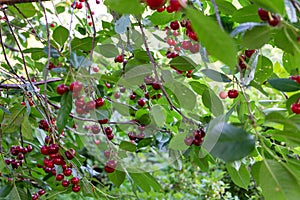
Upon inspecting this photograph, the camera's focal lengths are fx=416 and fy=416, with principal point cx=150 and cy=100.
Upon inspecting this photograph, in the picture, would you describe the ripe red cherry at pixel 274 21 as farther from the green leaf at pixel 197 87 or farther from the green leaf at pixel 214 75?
the green leaf at pixel 197 87

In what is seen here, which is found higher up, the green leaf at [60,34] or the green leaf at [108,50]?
the green leaf at [60,34]

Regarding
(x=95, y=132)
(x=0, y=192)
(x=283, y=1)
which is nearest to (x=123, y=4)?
(x=283, y=1)

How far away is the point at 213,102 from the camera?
870mm

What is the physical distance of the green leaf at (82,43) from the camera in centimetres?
92

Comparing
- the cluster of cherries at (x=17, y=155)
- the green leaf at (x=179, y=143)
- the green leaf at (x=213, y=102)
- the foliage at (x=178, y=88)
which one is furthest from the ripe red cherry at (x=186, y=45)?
the cluster of cherries at (x=17, y=155)

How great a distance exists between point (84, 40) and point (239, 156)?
523 mm

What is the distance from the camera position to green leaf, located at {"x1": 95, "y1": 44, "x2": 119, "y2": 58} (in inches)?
39.2

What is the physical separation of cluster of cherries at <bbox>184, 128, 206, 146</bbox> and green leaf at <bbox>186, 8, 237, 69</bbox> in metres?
0.49

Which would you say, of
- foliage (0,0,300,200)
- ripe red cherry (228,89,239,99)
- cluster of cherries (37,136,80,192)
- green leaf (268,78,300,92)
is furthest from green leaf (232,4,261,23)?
cluster of cherries (37,136,80,192)

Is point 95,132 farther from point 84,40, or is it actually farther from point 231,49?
point 231,49

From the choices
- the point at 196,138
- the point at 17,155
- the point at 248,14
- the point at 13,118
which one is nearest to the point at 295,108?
the point at 248,14

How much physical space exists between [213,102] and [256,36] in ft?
1.17

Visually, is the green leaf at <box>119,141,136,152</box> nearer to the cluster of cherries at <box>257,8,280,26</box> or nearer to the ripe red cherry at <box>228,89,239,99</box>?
the ripe red cherry at <box>228,89,239,99</box>

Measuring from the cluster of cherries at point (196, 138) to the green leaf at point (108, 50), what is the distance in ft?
0.89
